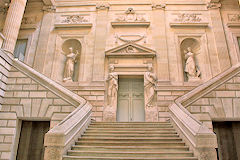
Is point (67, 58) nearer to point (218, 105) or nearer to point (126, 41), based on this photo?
point (126, 41)

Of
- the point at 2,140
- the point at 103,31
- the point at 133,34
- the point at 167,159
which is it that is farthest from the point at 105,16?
the point at 167,159

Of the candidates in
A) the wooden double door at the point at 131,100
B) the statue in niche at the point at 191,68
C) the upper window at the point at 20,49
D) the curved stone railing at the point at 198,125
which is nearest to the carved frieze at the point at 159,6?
the statue in niche at the point at 191,68

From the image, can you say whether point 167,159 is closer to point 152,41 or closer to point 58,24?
point 152,41

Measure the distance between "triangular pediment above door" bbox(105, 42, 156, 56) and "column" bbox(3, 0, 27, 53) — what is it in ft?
16.8

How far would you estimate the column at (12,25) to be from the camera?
9297 millimetres

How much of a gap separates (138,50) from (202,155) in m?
8.49

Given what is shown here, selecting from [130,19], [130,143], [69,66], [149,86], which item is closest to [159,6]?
[130,19]

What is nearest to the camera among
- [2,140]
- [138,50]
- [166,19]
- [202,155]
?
[202,155]

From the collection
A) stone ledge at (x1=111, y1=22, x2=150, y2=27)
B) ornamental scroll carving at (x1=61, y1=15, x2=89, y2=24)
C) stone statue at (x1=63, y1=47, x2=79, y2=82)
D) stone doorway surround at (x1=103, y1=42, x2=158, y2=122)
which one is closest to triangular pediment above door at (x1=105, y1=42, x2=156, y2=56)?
stone doorway surround at (x1=103, y1=42, x2=158, y2=122)

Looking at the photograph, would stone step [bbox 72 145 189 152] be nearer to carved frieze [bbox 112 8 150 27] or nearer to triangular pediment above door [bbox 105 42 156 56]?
triangular pediment above door [bbox 105 42 156 56]

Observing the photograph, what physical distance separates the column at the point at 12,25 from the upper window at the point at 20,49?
11.0 ft

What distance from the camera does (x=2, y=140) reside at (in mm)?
7488

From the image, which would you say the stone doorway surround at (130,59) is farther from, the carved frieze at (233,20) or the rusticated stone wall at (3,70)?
the carved frieze at (233,20)

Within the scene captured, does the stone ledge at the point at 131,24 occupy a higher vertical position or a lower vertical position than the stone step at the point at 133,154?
higher
